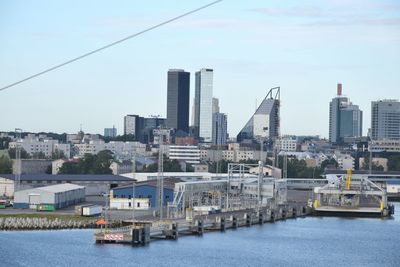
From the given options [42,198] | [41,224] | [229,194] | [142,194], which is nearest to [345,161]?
[229,194]

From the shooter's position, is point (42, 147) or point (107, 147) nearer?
point (42, 147)

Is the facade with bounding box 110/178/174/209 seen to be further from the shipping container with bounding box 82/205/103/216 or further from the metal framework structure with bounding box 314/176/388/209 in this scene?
the metal framework structure with bounding box 314/176/388/209

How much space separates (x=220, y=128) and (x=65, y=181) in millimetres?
69113

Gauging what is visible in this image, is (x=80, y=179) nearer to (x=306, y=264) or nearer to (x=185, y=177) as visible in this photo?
(x=185, y=177)

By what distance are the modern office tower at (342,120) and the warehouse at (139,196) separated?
3272 inches

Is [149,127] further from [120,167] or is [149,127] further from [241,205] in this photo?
[241,205]

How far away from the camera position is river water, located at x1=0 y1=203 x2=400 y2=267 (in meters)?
22.2

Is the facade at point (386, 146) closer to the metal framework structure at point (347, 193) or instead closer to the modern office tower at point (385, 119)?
the modern office tower at point (385, 119)

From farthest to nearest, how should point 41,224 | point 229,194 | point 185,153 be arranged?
point 185,153
point 229,194
point 41,224

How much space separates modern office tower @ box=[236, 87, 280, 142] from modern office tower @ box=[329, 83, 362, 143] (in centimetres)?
1647

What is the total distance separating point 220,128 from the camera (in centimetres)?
10906

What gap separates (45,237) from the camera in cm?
2578

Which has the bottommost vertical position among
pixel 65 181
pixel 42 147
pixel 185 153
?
pixel 65 181

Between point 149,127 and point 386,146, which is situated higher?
point 149,127
